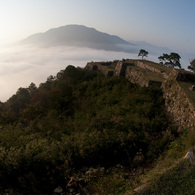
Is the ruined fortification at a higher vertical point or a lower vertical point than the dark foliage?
higher

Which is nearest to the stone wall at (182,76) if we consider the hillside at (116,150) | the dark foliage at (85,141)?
the hillside at (116,150)

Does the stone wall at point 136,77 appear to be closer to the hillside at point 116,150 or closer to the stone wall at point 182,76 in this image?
the hillside at point 116,150

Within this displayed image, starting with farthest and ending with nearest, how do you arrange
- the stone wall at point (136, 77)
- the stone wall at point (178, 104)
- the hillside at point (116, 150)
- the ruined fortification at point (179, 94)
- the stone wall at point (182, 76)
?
the stone wall at point (136, 77) → the stone wall at point (182, 76) → the ruined fortification at point (179, 94) → the stone wall at point (178, 104) → the hillside at point (116, 150)

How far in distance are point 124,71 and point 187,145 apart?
40.1ft

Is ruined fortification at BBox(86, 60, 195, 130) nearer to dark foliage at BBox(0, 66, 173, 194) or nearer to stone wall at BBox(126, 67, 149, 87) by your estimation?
stone wall at BBox(126, 67, 149, 87)

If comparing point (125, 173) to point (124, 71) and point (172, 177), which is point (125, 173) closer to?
point (172, 177)

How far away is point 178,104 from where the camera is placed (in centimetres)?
Result: 845

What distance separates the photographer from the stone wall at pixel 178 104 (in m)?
7.09

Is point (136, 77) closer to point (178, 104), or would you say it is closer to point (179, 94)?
point (179, 94)

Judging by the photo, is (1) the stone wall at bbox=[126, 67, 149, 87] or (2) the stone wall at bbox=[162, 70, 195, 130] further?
(1) the stone wall at bbox=[126, 67, 149, 87]

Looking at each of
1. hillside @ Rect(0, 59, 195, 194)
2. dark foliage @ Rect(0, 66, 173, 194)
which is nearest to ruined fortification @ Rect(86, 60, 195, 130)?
hillside @ Rect(0, 59, 195, 194)

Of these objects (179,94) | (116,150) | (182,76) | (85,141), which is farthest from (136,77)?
(85,141)

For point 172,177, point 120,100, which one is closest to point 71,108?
point 120,100

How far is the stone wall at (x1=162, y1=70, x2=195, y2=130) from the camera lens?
7090mm
